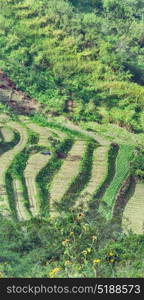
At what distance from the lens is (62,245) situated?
24406 mm

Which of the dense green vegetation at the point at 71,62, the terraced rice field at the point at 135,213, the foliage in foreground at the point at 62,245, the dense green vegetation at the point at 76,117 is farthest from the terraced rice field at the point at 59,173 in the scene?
the dense green vegetation at the point at 71,62

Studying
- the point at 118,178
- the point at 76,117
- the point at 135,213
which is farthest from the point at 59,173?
the point at 76,117

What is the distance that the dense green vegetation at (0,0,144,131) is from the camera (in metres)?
59.0

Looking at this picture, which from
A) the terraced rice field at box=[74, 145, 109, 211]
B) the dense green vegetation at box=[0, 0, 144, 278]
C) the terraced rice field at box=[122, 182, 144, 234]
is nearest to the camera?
the dense green vegetation at box=[0, 0, 144, 278]

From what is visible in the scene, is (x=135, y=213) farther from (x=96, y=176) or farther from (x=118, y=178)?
(x=96, y=176)

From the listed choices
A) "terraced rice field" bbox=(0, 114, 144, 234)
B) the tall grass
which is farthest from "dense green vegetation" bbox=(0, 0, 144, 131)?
the tall grass

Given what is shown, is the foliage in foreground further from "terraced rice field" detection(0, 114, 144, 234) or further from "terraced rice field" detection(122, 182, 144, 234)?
"terraced rice field" detection(122, 182, 144, 234)

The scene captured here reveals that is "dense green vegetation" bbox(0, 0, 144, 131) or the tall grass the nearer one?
the tall grass

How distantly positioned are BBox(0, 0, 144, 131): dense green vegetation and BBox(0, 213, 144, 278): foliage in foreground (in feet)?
97.6

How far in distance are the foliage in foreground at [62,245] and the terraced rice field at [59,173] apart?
12.0ft

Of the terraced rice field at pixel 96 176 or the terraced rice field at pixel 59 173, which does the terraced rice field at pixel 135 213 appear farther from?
the terraced rice field at pixel 96 176

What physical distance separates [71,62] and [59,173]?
82.1ft

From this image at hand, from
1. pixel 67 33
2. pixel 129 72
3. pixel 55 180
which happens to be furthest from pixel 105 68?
pixel 55 180

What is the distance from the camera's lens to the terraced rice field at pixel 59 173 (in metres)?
35.5
